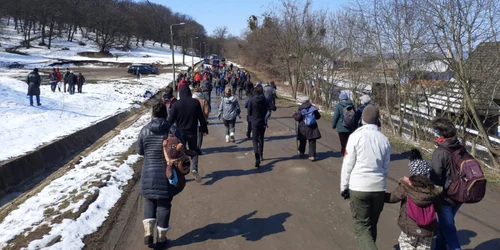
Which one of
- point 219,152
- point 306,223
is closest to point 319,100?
point 219,152

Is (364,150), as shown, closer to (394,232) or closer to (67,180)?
(394,232)

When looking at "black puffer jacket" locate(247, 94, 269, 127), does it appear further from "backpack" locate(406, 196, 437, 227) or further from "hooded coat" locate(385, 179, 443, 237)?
"backpack" locate(406, 196, 437, 227)

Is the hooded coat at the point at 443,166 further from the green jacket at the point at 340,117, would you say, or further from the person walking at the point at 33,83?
the person walking at the point at 33,83

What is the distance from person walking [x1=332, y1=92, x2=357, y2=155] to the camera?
8086 millimetres

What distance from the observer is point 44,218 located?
5.77 m

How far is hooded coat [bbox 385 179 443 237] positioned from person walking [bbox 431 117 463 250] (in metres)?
0.23

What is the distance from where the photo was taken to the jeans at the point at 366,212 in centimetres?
379

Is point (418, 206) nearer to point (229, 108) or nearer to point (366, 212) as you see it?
point (366, 212)

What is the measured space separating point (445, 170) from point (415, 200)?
1.64ft

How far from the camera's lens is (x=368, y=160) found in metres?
3.78

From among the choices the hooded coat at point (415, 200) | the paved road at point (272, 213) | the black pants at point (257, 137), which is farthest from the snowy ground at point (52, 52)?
the hooded coat at point (415, 200)

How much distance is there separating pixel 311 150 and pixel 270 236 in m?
4.13

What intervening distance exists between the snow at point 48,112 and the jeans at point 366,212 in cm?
1016

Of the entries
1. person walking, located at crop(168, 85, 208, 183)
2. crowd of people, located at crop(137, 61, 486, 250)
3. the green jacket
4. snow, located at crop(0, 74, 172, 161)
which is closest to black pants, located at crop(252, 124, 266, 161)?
person walking, located at crop(168, 85, 208, 183)
